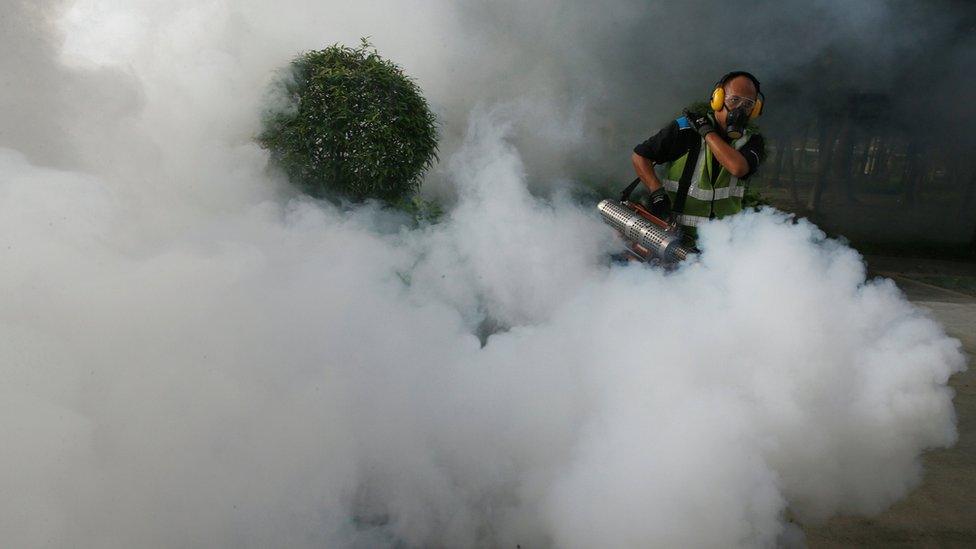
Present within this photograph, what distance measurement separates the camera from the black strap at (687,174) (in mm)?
3396

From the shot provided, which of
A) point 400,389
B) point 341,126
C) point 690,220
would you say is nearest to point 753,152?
point 690,220

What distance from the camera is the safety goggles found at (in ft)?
10.7

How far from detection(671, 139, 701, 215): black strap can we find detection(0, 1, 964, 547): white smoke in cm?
45

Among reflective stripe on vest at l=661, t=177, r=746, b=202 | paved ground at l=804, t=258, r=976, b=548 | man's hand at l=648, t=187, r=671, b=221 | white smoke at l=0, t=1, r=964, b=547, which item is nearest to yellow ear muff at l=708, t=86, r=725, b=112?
reflective stripe on vest at l=661, t=177, r=746, b=202

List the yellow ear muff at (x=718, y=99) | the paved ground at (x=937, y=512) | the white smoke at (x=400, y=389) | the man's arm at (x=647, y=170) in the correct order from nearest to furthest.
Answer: the white smoke at (x=400, y=389)
the paved ground at (x=937, y=512)
the yellow ear muff at (x=718, y=99)
the man's arm at (x=647, y=170)

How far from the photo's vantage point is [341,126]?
455 centimetres

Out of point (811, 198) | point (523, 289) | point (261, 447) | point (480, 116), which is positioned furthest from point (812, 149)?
point (261, 447)

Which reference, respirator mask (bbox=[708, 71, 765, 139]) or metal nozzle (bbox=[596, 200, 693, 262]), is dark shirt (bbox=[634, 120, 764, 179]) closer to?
respirator mask (bbox=[708, 71, 765, 139])

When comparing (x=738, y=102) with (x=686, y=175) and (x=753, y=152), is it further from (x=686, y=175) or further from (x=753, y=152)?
(x=686, y=175)

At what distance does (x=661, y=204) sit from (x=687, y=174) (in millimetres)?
199

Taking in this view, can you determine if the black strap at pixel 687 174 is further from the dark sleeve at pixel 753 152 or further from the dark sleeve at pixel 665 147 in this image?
the dark sleeve at pixel 753 152

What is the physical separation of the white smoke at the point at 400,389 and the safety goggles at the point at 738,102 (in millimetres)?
712

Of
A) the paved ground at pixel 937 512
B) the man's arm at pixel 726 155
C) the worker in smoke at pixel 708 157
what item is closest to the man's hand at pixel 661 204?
the worker in smoke at pixel 708 157

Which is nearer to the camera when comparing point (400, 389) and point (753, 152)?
point (400, 389)
